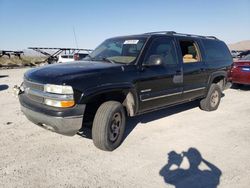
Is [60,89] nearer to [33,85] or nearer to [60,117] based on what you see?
[60,117]

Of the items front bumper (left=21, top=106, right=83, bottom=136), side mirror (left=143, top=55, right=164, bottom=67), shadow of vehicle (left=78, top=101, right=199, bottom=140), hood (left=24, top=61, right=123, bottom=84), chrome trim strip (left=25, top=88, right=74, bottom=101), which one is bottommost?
shadow of vehicle (left=78, top=101, right=199, bottom=140)

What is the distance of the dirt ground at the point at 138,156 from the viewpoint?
3248 mm

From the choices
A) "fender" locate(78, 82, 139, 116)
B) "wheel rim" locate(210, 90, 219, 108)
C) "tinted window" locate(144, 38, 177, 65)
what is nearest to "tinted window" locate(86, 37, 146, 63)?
"tinted window" locate(144, 38, 177, 65)

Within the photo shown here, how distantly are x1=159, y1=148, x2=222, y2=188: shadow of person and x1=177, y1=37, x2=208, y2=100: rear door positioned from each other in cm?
206

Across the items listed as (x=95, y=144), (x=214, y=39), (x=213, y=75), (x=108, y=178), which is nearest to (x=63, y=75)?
(x=95, y=144)

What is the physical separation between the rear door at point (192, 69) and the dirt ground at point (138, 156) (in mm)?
782

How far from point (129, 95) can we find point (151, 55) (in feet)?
2.93

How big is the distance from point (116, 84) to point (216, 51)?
4.12m

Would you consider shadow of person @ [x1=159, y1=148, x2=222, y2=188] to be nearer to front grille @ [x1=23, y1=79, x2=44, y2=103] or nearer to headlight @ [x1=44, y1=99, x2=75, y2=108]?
headlight @ [x1=44, y1=99, x2=75, y2=108]

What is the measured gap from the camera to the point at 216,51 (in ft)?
22.8

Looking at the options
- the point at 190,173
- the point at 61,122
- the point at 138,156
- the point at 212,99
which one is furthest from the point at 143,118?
the point at 61,122

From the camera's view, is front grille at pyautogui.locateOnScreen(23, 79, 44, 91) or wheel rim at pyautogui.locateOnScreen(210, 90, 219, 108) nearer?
front grille at pyautogui.locateOnScreen(23, 79, 44, 91)

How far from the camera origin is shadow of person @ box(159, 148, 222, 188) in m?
3.18

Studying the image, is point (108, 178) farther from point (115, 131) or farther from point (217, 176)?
point (217, 176)
